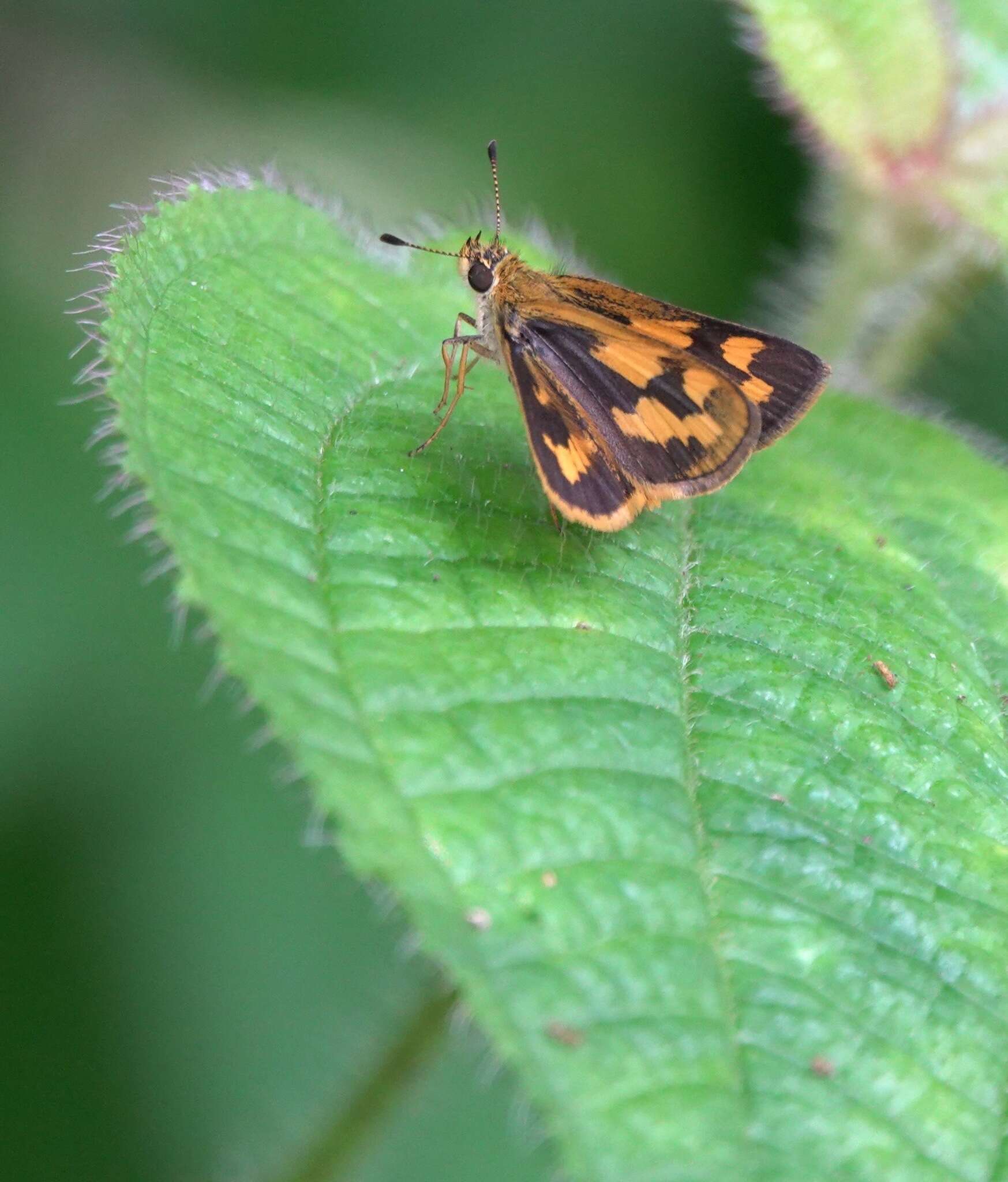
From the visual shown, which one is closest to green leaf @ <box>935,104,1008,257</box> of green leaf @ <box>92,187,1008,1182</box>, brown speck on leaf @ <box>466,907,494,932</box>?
green leaf @ <box>92,187,1008,1182</box>

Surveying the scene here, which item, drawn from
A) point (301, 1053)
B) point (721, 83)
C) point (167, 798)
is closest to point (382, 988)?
point (301, 1053)

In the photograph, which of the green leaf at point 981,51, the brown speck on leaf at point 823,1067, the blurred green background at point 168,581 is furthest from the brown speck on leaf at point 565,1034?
the green leaf at point 981,51

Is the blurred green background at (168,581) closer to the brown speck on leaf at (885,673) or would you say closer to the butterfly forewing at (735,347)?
the butterfly forewing at (735,347)

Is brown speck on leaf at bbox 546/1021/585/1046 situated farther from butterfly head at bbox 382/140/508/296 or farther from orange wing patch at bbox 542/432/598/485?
butterfly head at bbox 382/140/508/296

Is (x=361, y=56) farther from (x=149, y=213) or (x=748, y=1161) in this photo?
(x=748, y=1161)

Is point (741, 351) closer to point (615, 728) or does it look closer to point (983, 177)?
point (983, 177)

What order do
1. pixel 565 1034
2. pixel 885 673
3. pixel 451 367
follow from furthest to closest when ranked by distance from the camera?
pixel 451 367 → pixel 885 673 → pixel 565 1034

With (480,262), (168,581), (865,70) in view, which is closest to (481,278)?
(480,262)
